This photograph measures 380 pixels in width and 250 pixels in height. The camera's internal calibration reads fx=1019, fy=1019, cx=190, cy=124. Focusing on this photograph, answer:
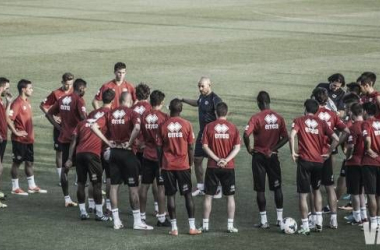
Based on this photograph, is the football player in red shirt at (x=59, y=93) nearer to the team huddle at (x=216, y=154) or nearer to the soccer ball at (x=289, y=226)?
the team huddle at (x=216, y=154)

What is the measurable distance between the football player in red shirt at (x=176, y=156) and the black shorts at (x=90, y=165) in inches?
57.0

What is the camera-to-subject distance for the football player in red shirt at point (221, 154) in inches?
637

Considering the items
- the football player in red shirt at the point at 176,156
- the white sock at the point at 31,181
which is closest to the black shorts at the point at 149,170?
the football player in red shirt at the point at 176,156

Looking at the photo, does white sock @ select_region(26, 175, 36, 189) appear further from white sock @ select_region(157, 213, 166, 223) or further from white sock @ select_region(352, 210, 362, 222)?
white sock @ select_region(352, 210, 362, 222)

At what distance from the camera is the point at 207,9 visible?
174 ft

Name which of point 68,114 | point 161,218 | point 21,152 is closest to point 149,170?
point 161,218

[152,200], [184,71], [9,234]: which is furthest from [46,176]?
[184,71]

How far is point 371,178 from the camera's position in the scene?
53.6 feet

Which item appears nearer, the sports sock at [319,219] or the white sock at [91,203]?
the sports sock at [319,219]

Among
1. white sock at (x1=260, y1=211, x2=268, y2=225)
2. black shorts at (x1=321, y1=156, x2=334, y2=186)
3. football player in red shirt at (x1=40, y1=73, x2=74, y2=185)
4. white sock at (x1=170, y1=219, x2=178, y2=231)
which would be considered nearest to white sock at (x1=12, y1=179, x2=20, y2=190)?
football player in red shirt at (x1=40, y1=73, x2=74, y2=185)

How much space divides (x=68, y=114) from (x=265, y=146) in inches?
157

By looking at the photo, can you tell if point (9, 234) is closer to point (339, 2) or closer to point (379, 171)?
point (379, 171)

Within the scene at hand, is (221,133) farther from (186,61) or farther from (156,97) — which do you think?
(186,61)

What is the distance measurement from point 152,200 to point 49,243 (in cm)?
357
